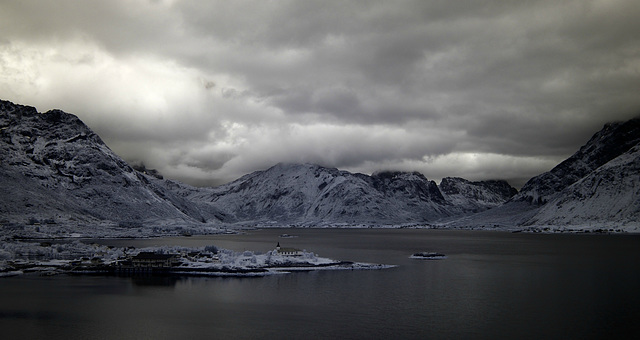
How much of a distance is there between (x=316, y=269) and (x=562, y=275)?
5496 cm

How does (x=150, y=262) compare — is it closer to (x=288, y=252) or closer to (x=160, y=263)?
(x=160, y=263)

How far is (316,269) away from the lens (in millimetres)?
112250

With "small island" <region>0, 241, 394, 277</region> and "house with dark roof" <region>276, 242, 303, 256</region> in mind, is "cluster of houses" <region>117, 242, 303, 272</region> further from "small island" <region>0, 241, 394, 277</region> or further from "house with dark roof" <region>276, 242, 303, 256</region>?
"house with dark roof" <region>276, 242, 303, 256</region>

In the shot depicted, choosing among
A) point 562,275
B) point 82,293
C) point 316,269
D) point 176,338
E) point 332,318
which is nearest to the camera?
point 176,338

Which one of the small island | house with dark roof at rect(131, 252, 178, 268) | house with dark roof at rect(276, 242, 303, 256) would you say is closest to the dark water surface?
the small island

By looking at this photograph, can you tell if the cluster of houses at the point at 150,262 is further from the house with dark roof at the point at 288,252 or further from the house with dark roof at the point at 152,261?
the house with dark roof at the point at 288,252

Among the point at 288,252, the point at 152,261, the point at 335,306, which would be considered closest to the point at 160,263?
the point at 152,261

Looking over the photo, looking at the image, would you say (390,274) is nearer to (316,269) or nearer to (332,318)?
(316,269)

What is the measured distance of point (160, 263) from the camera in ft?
361

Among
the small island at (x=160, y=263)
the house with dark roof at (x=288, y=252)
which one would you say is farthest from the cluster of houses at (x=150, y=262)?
the house with dark roof at (x=288, y=252)

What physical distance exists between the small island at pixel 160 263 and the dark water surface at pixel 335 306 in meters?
6.39

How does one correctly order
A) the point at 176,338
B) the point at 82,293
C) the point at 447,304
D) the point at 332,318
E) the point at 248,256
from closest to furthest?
the point at 176,338, the point at 332,318, the point at 447,304, the point at 82,293, the point at 248,256

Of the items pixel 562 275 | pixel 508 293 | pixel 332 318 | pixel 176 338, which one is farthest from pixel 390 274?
pixel 176 338

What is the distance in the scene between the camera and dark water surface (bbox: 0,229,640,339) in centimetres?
5625
